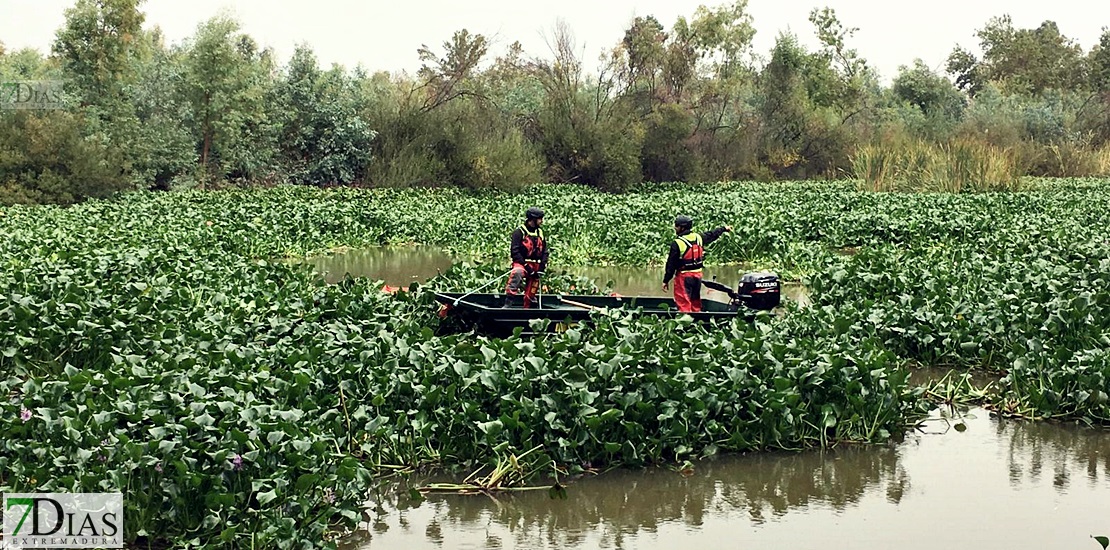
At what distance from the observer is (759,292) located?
11.4 m

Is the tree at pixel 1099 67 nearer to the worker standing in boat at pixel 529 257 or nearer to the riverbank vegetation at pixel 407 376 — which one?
the riverbank vegetation at pixel 407 376

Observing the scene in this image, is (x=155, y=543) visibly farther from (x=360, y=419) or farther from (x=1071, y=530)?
(x=1071, y=530)

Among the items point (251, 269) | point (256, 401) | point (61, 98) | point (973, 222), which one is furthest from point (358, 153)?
point (256, 401)

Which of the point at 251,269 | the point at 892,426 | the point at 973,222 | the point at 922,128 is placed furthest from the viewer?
the point at 922,128

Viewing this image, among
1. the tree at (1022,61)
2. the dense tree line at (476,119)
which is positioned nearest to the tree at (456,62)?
the dense tree line at (476,119)

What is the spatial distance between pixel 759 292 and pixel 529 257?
93.7 inches

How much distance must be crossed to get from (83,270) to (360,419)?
5750mm

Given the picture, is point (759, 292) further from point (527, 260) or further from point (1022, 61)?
point (1022, 61)

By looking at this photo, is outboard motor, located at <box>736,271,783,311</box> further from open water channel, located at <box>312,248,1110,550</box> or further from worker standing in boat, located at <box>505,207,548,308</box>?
open water channel, located at <box>312,248,1110,550</box>

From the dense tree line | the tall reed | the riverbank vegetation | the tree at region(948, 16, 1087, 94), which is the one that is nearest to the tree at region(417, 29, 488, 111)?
the dense tree line

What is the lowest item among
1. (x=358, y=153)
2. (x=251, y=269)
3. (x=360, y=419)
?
(x=360, y=419)

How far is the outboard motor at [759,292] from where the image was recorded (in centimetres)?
1143

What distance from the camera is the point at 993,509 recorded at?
6.91m

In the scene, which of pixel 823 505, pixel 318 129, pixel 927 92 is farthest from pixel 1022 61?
pixel 823 505
